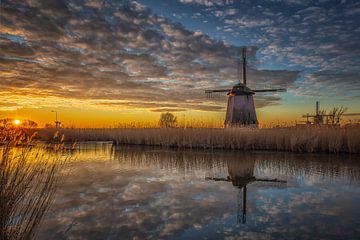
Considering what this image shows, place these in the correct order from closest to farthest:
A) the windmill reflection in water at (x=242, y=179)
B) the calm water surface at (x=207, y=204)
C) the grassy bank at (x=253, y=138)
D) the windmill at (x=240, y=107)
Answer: the calm water surface at (x=207, y=204) → the windmill reflection in water at (x=242, y=179) → the grassy bank at (x=253, y=138) → the windmill at (x=240, y=107)

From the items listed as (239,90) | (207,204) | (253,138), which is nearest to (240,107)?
(239,90)

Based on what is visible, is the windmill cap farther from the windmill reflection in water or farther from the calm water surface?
the calm water surface

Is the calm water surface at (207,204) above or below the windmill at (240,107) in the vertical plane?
below

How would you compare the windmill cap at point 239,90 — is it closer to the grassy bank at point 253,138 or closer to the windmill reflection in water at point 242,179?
the grassy bank at point 253,138

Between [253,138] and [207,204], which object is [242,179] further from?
[253,138]

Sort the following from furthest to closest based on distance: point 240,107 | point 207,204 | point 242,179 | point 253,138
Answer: point 240,107
point 253,138
point 242,179
point 207,204

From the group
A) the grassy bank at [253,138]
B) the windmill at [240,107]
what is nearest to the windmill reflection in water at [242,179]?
the grassy bank at [253,138]

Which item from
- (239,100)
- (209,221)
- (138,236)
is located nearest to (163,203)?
(209,221)

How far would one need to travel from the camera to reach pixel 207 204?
465 cm

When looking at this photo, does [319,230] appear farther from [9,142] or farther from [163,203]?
[9,142]

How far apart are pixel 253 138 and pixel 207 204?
9764 millimetres

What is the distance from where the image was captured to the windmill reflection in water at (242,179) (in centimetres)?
442

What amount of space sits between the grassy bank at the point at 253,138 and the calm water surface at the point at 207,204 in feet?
13.2

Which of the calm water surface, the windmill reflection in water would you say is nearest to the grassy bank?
the calm water surface
